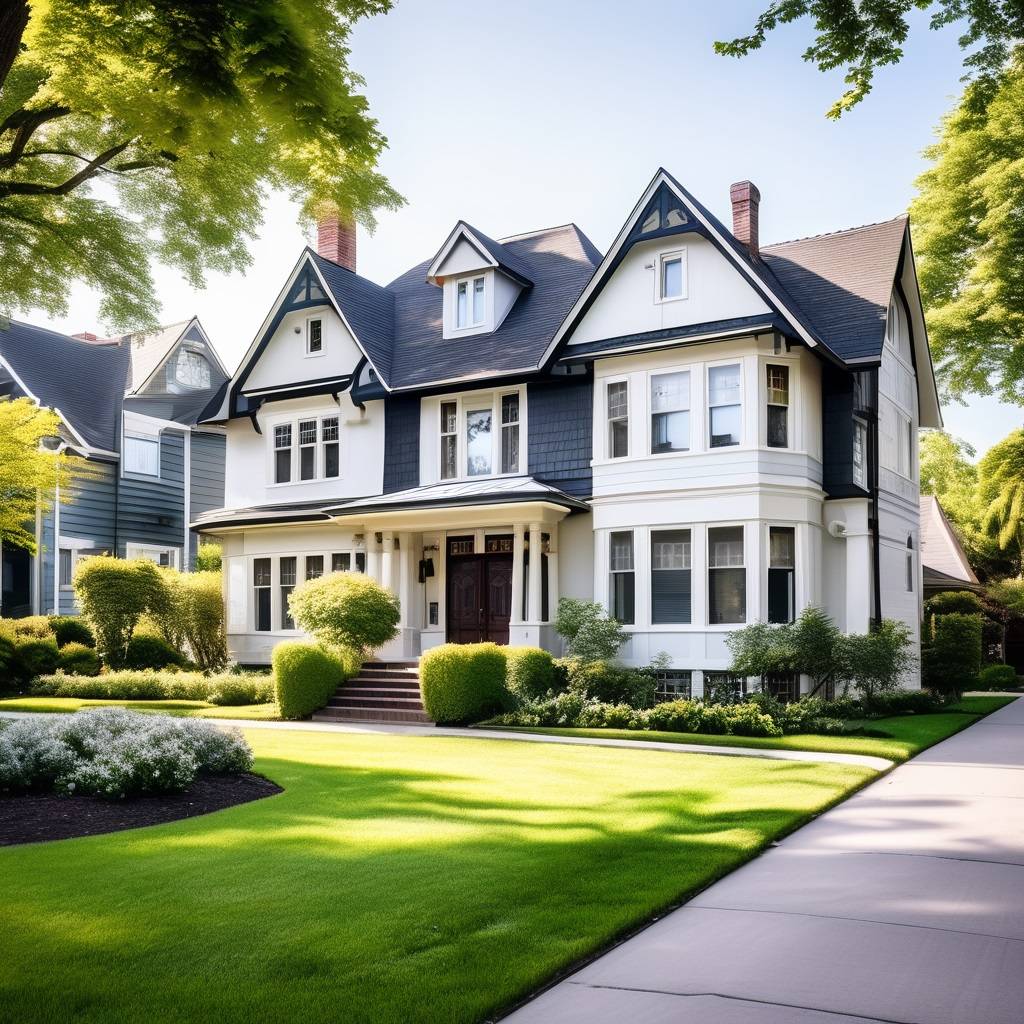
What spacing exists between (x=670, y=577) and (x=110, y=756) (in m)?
12.5

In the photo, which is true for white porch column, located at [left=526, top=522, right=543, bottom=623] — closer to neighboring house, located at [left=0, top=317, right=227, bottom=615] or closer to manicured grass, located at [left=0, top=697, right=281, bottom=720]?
manicured grass, located at [left=0, top=697, right=281, bottom=720]

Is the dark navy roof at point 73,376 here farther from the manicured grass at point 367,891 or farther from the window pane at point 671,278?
the manicured grass at point 367,891

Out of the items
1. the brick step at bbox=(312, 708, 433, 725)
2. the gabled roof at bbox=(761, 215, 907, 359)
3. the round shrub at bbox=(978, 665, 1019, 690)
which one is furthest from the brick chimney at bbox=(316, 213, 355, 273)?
the round shrub at bbox=(978, 665, 1019, 690)

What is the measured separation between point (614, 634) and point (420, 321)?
33.7 feet

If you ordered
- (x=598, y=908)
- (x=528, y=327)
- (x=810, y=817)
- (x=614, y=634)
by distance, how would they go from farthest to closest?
1. (x=528, y=327)
2. (x=614, y=634)
3. (x=810, y=817)
4. (x=598, y=908)

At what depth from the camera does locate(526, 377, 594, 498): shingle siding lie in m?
21.2

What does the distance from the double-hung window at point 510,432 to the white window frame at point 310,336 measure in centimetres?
517

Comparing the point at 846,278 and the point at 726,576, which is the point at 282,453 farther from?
the point at 846,278

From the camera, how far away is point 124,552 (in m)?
30.2

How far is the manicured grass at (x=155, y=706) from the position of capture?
1889 centimetres

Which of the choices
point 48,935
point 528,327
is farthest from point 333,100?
point 528,327

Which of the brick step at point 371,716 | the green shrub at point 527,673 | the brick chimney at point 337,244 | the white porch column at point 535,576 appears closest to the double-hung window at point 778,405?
the white porch column at point 535,576

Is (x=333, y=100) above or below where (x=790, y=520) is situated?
above

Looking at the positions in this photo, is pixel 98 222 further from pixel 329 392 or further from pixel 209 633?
pixel 209 633
